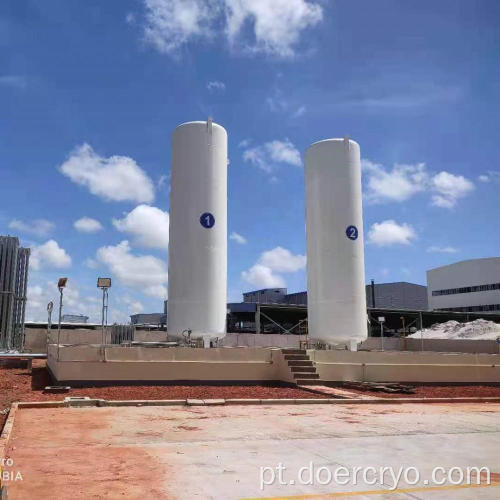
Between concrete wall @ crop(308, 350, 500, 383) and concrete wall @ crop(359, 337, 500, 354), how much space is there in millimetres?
14166

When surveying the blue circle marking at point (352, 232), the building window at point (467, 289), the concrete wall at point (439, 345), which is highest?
the building window at point (467, 289)

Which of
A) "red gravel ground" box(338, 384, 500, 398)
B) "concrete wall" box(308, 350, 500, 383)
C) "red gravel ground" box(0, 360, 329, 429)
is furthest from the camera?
"concrete wall" box(308, 350, 500, 383)

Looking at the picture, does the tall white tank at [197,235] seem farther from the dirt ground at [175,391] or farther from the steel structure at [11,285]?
the steel structure at [11,285]

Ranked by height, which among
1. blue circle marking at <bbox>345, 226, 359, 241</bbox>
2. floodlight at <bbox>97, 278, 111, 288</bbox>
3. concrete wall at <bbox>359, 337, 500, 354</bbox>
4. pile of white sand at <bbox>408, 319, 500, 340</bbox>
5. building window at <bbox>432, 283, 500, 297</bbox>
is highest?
building window at <bbox>432, 283, 500, 297</bbox>

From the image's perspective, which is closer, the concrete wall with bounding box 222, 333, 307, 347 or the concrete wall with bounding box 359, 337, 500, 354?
the concrete wall with bounding box 222, 333, 307, 347

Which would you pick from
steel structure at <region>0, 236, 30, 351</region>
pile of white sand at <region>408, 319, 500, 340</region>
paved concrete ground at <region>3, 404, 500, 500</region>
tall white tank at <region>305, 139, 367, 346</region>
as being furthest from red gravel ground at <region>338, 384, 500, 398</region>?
pile of white sand at <region>408, 319, 500, 340</region>

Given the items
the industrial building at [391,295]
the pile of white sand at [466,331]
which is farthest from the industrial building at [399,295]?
the pile of white sand at [466,331]

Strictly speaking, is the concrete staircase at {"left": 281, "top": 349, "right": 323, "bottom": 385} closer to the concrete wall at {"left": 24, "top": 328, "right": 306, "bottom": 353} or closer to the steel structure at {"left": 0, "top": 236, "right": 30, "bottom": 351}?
the steel structure at {"left": 0, "top": 236, "right": 30, "bottom": 351}

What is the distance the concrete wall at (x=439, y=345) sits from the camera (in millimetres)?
37500

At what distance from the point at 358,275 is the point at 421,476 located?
17260 mm

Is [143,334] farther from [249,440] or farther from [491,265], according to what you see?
[491,265]

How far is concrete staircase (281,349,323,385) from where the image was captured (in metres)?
19.7

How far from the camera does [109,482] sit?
659 cm

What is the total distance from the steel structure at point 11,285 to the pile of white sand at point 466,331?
120 ft
